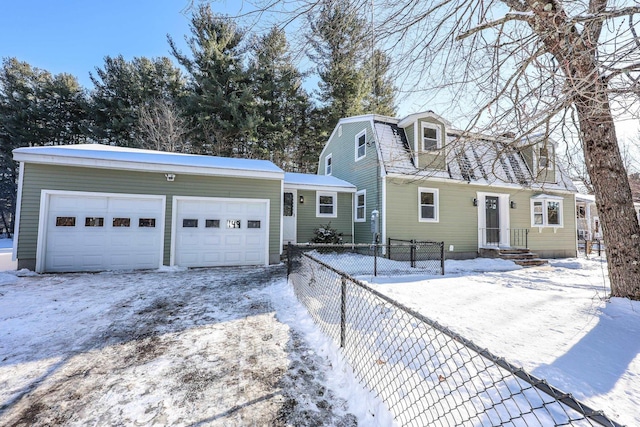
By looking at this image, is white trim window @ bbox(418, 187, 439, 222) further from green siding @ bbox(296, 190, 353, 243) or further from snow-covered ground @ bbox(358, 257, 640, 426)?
snow-covered ground @ bbox(358, 257, 640, 426)

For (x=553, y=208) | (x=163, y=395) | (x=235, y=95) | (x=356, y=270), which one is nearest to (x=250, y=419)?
(x=163, y=395)

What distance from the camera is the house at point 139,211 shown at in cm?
Result: 697

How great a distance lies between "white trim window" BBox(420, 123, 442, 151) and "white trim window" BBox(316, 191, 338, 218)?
4.12 metres

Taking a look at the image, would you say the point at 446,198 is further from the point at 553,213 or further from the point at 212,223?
the point at 212,223

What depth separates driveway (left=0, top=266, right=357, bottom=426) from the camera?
6.81 feet

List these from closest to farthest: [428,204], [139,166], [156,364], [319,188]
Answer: [156,364]
[139,166]
[428,204]
[319,188]

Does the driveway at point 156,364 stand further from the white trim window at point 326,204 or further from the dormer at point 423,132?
the dormer at point 423,132

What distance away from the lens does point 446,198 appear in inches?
428

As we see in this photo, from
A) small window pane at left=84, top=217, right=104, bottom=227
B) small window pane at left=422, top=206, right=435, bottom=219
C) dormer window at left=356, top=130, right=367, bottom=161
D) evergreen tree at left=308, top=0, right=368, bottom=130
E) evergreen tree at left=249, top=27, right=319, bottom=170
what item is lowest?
small window pane at left=84, top=217, right=104, bottom=227

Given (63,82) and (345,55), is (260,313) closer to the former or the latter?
(345,55)

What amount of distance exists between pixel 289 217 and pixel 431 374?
8920mm


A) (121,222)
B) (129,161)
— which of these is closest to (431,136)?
(129,161)

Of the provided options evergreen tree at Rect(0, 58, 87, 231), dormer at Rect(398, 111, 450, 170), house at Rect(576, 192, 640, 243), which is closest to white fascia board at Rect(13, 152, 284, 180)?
dormer at Rect(398, 111, 450, 170)

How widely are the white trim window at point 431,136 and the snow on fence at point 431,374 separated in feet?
26.3
